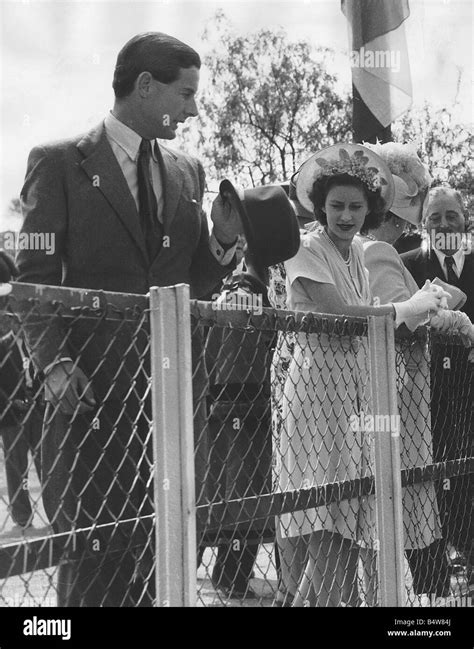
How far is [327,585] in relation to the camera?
3.46m

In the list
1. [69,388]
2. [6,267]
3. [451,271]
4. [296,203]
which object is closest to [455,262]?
[451,271]

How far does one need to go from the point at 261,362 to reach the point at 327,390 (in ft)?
2.98

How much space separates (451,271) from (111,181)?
2471mm

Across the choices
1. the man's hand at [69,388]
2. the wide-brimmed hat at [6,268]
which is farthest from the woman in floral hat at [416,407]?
the wide-brimmed hat at [6,268]

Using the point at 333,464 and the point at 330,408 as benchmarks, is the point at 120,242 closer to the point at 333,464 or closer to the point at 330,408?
the point at 330,408

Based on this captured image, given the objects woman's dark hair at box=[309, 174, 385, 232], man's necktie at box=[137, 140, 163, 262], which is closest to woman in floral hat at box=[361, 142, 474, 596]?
woman's dark hair at box=[309, 174, 385, 232]

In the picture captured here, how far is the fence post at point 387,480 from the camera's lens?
3.27m

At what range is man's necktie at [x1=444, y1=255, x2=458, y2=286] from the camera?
5.26 m

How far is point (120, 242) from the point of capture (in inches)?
124

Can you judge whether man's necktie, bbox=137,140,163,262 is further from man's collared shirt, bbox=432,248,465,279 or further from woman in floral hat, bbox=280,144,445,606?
man's collared shirt, bbox=432,248,465,279

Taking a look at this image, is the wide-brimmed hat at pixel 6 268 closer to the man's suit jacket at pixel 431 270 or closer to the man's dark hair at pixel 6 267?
the man's dark hair at pixel 6 267

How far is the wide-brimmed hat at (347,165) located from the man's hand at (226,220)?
98cm
